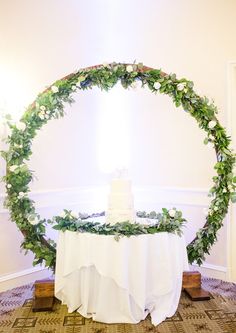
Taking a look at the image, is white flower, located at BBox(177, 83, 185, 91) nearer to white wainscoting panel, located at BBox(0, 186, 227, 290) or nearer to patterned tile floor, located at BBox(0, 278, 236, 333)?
white wainscoting panel, located at BBox(0, 186, 227, 290)

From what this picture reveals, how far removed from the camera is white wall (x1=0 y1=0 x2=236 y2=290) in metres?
3.36

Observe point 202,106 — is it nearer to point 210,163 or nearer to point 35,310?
point 210,163

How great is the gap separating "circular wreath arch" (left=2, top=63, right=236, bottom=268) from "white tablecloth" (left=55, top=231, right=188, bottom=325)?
0.38 meters

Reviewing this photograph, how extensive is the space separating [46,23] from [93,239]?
2398mm

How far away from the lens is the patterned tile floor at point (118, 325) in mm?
2441

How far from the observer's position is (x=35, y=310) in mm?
2736

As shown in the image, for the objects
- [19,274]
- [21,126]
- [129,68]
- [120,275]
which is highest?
[129,68]

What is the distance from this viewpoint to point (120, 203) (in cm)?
284

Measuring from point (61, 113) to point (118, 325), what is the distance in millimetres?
1872

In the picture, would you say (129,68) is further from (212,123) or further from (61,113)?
(212,123)

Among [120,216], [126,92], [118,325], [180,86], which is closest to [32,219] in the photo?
[120,216]

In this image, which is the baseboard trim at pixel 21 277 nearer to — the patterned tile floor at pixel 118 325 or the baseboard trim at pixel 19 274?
the baseboard trim at pixel 19 274

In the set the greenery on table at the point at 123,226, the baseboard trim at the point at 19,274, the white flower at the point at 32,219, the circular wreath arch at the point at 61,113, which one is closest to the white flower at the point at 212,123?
the circular wreath arch at the point at 61,113

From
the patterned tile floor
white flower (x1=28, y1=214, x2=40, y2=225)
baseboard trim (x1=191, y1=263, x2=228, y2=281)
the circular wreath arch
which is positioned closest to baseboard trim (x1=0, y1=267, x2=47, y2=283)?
the patterned tile floor
